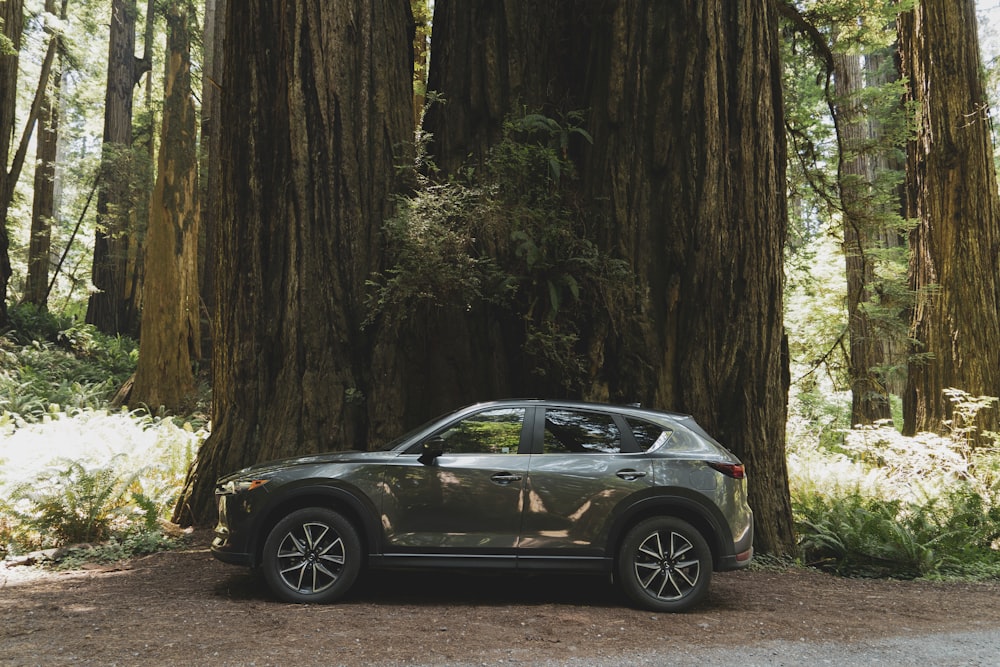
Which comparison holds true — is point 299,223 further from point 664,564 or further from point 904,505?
point 904,505

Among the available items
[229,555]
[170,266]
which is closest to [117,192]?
[170,266]

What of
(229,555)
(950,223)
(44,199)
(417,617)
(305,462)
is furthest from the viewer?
(44,199)

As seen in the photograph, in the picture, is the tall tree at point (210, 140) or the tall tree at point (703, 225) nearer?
the tall tree at point (703, 225)

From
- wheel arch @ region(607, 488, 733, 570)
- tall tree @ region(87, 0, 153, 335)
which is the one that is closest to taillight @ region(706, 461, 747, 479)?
wheel arch @ region(607, 488, 733, 570)

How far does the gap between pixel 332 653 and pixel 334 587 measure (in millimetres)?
1314

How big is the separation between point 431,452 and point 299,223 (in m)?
4.01

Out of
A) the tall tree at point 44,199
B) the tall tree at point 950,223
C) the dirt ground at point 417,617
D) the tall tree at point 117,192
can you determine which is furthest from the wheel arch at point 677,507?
the tall tree at point 44,199

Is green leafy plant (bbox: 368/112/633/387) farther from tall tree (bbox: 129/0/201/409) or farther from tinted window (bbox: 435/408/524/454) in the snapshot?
tall tree (bbox: 129/0/201/409)

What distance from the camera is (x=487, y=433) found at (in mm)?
6652

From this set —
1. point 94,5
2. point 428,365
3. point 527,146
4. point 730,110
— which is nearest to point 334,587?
point 428,365

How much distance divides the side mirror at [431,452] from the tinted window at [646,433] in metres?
1.61

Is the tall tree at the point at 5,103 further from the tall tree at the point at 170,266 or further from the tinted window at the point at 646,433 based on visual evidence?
the tinted window at the point at 646,433

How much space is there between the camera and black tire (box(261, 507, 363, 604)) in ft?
20.5

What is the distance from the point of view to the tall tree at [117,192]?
896 inches
